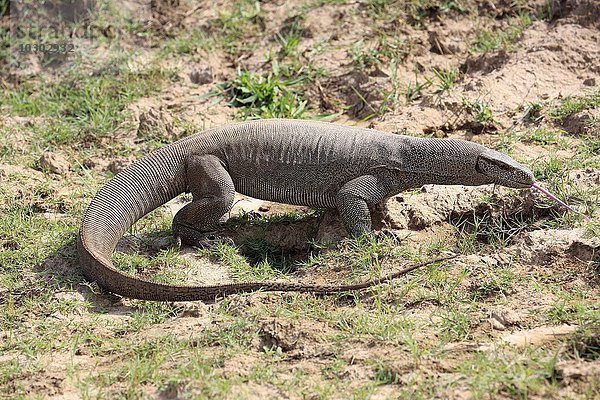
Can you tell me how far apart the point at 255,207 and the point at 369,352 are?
10.3 ft

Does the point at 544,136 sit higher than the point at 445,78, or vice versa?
the point at 445,78

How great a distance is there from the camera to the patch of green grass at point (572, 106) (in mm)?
8203

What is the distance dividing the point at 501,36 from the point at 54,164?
211 inches

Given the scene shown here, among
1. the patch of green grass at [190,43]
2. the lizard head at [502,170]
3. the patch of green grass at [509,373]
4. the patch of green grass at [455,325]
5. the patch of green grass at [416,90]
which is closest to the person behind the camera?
the patch of green grass at [509,373]

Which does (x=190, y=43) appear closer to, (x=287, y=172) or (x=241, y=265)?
(x=287, y=172)

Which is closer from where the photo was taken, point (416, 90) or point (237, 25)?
point (416, 90)

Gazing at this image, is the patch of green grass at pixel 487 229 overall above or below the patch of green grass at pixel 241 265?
above

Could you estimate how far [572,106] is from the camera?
27.0 ft

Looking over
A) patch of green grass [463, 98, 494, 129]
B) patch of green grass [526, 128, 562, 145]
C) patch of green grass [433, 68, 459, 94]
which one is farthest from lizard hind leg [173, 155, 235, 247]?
patch of green grass [526, 128, 562, 145]

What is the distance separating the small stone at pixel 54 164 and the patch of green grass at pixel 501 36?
4918 millimetres

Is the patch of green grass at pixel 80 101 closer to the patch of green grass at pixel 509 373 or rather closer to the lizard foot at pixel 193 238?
the lizard foot at pixel 193 238

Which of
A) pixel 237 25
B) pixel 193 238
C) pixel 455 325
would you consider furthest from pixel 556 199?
pixel 237 25

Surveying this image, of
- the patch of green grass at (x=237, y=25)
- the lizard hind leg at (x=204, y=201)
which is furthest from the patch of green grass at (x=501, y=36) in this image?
the lizard hind leg at (x=204, y=201)

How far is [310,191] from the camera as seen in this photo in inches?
284
